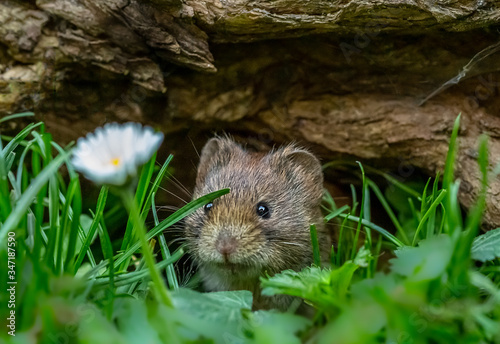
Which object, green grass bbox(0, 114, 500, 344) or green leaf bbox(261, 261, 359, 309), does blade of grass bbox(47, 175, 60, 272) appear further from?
green leaf bbox(261, 261, 359, 309)

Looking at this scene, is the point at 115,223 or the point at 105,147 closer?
the point at 105,147

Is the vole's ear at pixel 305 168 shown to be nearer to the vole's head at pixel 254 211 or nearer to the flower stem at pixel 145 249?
the vole's head at pixel 254 211

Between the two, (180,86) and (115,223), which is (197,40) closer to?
(180,86)

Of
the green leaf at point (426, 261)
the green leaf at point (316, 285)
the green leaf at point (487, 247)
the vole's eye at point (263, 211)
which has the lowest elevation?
the vole's eye at point (263, 211)

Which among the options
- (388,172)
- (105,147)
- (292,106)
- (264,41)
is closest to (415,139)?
(388,172)

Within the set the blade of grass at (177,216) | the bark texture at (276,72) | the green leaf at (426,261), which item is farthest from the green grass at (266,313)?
the bark texture at (276,72)

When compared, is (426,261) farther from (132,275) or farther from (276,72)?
(276,72)
